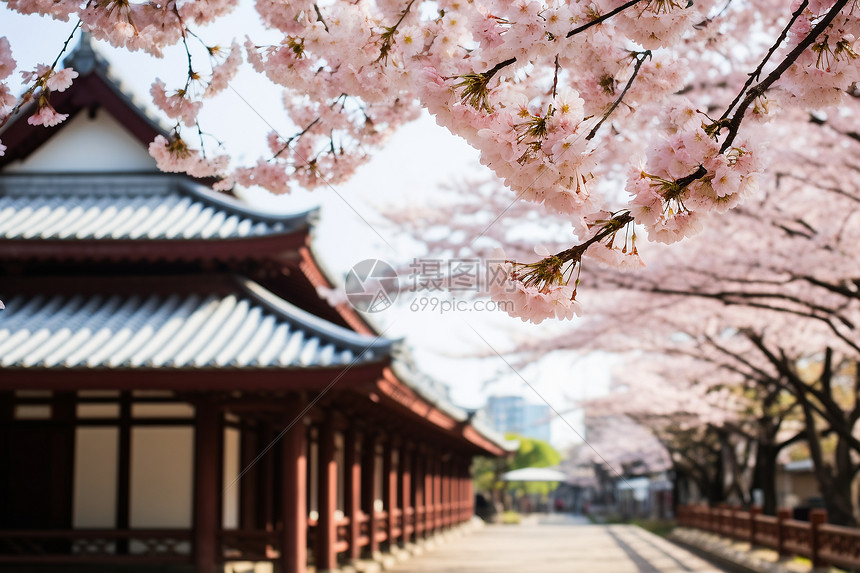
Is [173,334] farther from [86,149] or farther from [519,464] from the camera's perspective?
[519,464]

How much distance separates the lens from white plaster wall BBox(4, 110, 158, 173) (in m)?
11.3

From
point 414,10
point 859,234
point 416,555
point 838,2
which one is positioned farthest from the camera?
point 416,555

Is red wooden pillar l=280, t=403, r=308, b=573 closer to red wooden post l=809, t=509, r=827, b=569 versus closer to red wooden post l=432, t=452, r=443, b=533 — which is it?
red wooden post l=809, t=509, r=827, b=569

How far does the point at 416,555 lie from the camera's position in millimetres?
18469

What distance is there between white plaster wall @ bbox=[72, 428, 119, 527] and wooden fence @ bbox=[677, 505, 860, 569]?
9.87 metres

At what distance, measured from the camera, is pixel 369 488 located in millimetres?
15539

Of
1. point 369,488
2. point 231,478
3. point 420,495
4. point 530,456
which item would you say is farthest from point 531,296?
point 530,456

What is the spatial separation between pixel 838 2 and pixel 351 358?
6.40 meters

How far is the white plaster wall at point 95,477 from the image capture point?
9.49 metres

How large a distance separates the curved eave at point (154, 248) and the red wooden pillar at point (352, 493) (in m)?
4.62

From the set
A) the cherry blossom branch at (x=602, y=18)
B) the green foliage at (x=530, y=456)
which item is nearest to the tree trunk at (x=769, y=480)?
the cherry blossom branch at (x=602, y=18)

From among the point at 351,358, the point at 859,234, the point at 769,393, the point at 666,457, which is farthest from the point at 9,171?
the point at 666,457

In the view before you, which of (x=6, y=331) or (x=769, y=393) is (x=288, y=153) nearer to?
(x=6, y=331)

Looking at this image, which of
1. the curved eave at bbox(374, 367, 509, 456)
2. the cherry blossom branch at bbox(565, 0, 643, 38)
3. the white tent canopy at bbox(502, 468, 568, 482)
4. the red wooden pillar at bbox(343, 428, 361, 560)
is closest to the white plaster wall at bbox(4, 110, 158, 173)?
the curved eave at bbox(374, 367, 509, 456)
